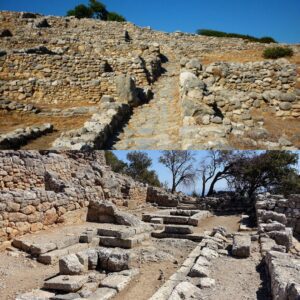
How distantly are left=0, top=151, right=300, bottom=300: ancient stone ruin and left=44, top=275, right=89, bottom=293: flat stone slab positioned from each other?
0.01m

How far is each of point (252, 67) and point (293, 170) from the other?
17.5 metres

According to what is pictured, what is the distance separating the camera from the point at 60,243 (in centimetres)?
808

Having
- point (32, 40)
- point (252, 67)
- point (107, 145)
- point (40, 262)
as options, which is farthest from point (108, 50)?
point (40, 262)

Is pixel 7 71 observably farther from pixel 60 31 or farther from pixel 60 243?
pixel 60 31

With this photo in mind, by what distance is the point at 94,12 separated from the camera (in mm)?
44594

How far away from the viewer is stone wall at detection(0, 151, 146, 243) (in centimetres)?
842

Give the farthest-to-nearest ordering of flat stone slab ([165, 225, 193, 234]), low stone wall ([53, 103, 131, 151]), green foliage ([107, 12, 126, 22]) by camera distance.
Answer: green foliage ([107, 12, 126, 22])
flat stone slab ([165, 225, 193, 234])
low stone wall ([53, 103, 131, 151])

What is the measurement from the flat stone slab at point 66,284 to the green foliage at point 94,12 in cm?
4116

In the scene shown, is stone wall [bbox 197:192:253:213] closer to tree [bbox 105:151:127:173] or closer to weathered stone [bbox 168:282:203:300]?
weathered stone [bbox 168:282:203:300]

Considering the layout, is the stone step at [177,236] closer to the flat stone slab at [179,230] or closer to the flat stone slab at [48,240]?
the flat stone slab at [179,230]

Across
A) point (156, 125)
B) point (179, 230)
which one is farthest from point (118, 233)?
point (156, 125)

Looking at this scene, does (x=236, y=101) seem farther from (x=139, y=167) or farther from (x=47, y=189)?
(x=139, y=167)

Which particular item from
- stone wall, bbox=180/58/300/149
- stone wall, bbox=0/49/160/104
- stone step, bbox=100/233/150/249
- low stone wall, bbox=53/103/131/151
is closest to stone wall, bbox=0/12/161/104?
stone wall, bbox=0/49/160/104

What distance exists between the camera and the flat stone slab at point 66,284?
5434mm
